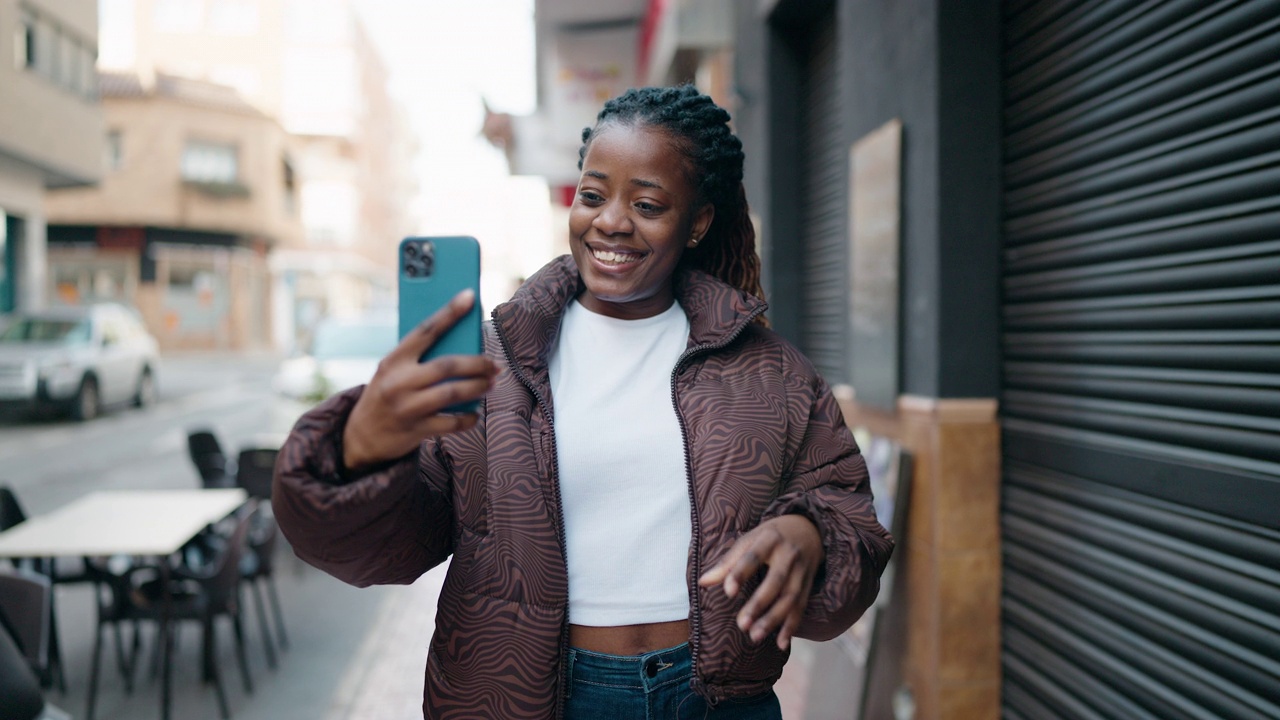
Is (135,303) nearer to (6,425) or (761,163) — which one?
(6,425)

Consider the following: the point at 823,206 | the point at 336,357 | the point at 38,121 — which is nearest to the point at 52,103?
the point at 38,121

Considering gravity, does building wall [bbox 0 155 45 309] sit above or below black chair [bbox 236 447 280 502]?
above

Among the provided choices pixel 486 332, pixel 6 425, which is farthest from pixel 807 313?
pixel 6 425

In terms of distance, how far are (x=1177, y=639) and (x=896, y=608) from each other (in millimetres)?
1307

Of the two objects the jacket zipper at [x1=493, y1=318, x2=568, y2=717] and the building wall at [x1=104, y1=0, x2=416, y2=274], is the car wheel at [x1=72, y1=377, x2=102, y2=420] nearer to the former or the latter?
the jacket zipper at [x1=493, y1=318, x2=568, y2=717]

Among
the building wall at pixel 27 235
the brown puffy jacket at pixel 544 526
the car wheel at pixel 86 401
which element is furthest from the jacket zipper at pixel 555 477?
the building wall at pixel 27 235

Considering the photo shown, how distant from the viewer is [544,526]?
1462mm

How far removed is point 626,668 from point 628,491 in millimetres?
314

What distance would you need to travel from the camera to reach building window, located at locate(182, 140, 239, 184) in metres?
31.7

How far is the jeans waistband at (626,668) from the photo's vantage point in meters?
1.52

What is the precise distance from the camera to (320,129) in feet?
142

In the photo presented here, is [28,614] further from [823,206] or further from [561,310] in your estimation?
[823,206]

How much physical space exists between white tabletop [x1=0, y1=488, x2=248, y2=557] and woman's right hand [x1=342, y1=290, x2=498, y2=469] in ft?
10.6

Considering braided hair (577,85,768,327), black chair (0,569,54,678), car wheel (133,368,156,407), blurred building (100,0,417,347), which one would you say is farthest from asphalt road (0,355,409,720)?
blurred building (100,0,417,347)
